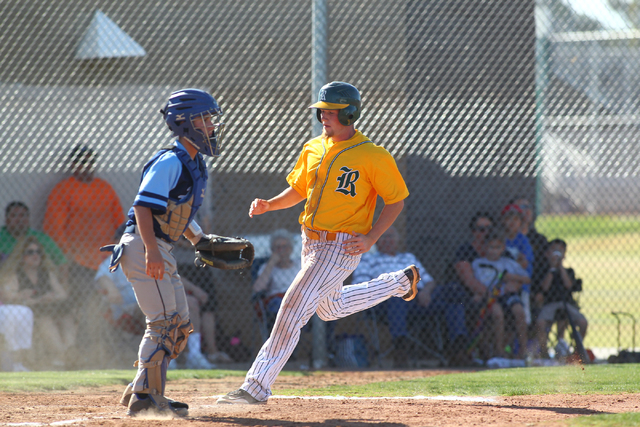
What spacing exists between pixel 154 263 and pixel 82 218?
376 centimetres

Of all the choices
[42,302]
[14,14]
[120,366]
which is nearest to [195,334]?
[120,366]

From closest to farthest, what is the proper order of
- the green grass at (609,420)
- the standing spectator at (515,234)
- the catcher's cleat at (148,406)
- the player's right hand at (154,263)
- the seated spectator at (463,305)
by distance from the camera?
the green grass at (609,420), the player's right hand at (154,263), the catcher's cleat at (148,406), the seated spectator at (463,305), the standing spectator at (515,234)

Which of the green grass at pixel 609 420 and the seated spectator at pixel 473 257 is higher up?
the seated spectator at pixel 473 257

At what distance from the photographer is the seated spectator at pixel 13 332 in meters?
6.00

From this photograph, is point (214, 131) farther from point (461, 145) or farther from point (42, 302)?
point (461, 145)

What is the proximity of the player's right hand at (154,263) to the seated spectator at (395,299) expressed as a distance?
3.54 metres

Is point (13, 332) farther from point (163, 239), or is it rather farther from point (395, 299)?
point (395, 299)

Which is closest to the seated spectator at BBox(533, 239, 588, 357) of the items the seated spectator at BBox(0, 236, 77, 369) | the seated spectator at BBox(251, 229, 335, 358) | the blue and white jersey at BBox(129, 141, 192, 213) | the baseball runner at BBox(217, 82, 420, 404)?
the seated spectator at BBox(251, 229, 335, 358)

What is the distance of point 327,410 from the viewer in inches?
147

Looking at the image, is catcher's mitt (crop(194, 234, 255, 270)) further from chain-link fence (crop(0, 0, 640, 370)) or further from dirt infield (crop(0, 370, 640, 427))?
chain-link fence (crop(0, 0, 640, 370))

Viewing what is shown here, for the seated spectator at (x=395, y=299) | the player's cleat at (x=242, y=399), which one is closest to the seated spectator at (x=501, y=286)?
the seated spectator at (x=395, y=299)

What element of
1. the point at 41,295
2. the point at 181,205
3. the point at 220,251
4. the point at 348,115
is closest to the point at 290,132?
the point at 41,295

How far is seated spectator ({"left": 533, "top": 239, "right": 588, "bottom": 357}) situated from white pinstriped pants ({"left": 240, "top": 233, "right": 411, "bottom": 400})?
10.2ft

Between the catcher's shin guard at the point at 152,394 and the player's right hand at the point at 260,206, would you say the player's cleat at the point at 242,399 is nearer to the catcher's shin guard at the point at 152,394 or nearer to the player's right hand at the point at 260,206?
Answer: the catcher's shin guard at the point at 152,394
